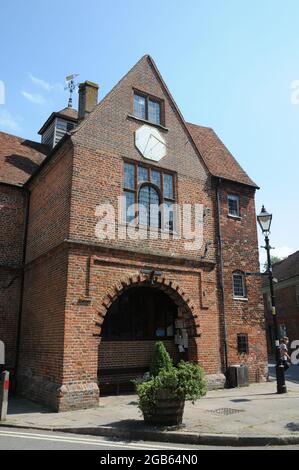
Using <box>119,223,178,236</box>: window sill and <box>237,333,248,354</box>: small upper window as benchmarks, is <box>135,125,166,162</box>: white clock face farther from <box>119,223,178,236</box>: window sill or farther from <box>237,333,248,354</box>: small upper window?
<box>237,333,248,354</box>: small upper window

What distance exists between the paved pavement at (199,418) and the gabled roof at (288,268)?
71.1 ft

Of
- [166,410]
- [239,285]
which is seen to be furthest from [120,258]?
[239,285]

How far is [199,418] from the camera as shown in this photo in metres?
8.91

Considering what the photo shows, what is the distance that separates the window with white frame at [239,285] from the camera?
16.3 m

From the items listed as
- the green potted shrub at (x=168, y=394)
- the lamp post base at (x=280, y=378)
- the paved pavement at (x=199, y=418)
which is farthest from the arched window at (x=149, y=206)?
the green potted shrub at (x=168, y=394)

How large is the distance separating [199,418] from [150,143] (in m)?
9.72

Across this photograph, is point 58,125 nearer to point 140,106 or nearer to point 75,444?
point 140,106

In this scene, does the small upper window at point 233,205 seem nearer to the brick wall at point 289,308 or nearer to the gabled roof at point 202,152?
the gabled roof at point 202,152

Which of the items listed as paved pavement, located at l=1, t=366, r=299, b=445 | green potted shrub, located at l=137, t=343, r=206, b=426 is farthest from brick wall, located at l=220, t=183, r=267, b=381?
green potted shrub, located at l=137, t=343, r=206, b=426

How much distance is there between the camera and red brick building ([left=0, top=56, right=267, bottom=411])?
11.7 m

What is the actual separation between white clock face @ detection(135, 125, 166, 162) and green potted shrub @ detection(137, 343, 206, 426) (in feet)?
28.2

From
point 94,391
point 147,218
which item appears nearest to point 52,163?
point 147,218

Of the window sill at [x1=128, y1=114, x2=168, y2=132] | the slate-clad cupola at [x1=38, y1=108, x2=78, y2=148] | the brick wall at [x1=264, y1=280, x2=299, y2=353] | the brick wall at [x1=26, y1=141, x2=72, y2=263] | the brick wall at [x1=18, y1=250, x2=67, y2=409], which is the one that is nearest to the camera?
the brick wall at [x1=18, y1=250, x2=67, y2=409]
